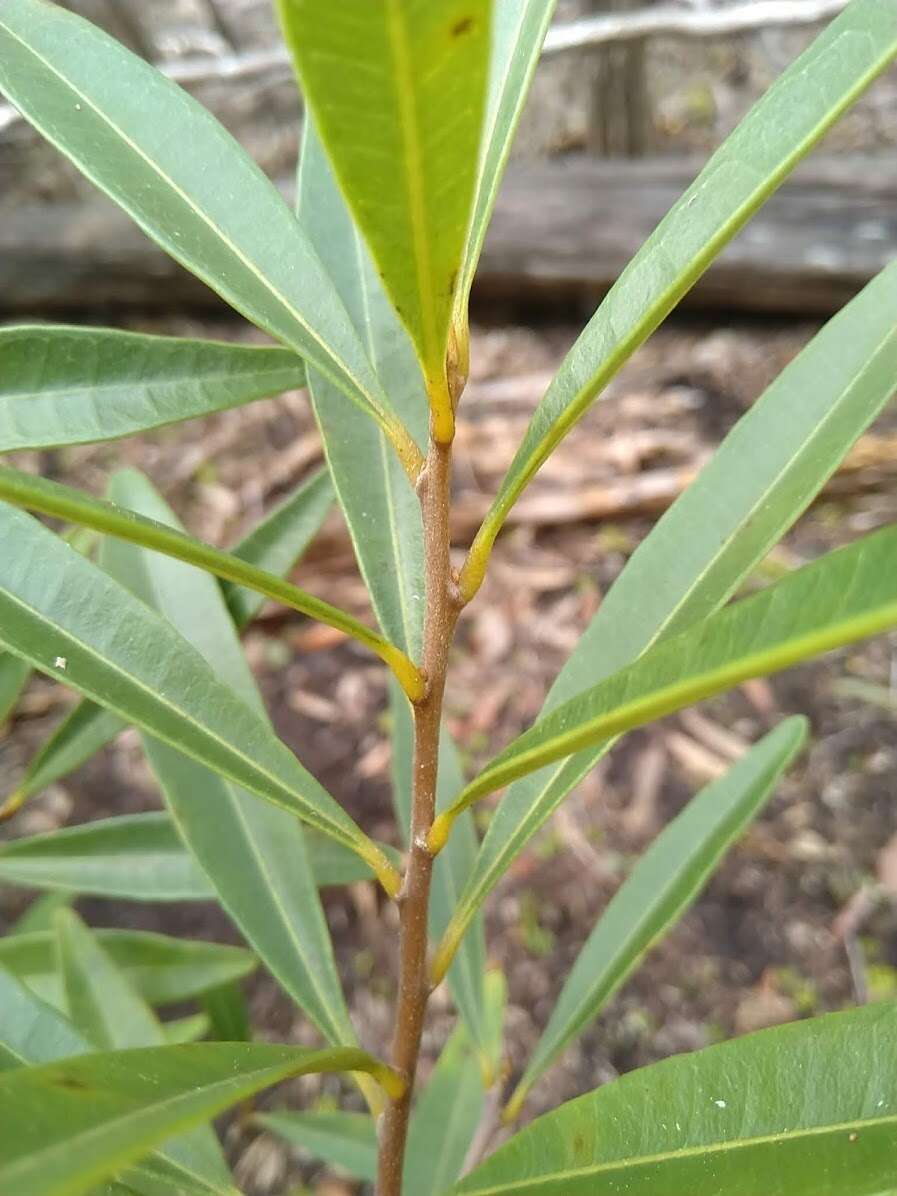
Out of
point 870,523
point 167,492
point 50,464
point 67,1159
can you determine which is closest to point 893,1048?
point 67,1159

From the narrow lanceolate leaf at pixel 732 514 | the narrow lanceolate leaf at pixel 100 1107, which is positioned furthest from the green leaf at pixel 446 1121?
the narrow lanceolate leaf at pixel 100 1107

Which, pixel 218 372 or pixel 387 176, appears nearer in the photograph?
pixel 387 176

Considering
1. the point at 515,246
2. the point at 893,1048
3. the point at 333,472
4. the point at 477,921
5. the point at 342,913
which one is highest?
the point at 515,246

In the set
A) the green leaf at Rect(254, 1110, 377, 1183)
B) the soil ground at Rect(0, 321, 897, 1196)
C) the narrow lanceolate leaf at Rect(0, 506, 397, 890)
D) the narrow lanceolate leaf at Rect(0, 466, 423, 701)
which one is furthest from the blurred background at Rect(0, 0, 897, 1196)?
the narrow lanceolate leaf at Rect(0, 466, 423, 701)

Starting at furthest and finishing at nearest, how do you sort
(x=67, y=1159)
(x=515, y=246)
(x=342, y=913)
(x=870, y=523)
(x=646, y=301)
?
(x=515, y=246) < (x=870, y=523) < (x=342, y=913) < (x=646, y=301) < (x=67, y=1159)

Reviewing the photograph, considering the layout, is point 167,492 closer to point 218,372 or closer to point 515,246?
point 515,246

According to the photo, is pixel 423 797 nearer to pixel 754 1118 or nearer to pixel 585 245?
pixel 754 1118

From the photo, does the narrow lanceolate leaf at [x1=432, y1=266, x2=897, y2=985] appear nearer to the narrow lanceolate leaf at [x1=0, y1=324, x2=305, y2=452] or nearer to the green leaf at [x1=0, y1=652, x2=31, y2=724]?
the narrow lanceolate leaf at [x1=0, y1=324, x2=305, y2=452]
